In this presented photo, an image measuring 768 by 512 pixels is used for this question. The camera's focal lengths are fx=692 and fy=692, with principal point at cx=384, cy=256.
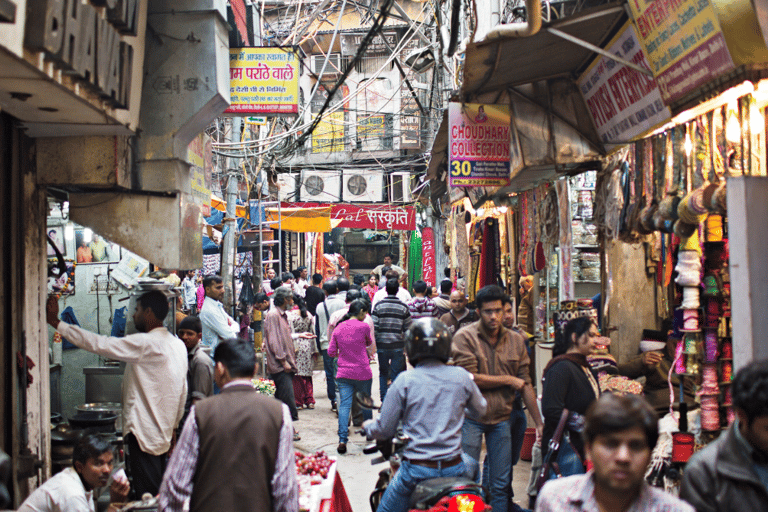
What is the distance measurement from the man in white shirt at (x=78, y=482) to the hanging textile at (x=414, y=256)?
1964 centimetres

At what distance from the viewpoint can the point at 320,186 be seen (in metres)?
26.8

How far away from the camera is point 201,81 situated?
5984 mm

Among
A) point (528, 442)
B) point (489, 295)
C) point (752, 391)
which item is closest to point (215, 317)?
point (528, 442)

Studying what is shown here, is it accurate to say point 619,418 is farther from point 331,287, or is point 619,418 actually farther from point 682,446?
point 331,287

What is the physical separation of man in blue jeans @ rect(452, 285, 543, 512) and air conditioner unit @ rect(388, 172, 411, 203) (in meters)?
21.0

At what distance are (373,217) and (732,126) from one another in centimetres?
1538

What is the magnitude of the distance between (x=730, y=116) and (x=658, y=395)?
331 centimetres

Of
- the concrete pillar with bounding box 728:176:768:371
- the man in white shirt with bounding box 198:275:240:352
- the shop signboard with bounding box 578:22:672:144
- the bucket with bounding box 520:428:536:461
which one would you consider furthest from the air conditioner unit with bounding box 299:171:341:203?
the concrete pillar with bounding box 728:176:768:371

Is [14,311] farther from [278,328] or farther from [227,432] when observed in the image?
[278,328]

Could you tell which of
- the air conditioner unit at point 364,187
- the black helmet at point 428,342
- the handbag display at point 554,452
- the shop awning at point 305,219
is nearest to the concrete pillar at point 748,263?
the handbag display at point 554,452

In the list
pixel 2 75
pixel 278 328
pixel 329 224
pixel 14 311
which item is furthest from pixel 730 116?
pixel 329 224

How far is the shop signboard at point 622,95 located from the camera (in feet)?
18.8

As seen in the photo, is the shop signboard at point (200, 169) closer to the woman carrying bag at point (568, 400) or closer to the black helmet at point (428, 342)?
the black helmet at point (428, 342)

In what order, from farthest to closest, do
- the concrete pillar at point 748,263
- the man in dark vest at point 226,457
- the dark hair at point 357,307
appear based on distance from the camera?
1. the dark hair at point 357,307
2. the concrete pillar at point 748,263
3. the man in dark vest at point 226,457
